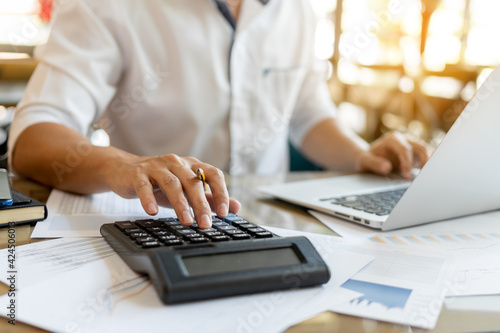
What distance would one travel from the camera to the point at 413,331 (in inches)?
15.9

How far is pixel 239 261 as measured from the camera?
1.52ft

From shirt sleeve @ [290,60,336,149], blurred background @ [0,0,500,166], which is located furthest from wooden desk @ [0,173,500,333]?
blurred background @ [0,0,500,166]

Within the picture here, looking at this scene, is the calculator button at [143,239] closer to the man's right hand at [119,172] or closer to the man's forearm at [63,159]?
the man's right hand at [119,172]

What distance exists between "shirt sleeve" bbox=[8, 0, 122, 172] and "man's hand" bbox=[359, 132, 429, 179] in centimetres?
58

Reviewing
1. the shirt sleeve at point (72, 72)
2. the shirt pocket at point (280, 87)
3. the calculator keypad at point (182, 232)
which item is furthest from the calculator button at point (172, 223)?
the shirt pocket at point (280, 87)

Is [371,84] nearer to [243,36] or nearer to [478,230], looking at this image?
[243,36]

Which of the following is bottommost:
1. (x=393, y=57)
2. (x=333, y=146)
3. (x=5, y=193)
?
(x=393, y=57)

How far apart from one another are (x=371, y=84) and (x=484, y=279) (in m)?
5.55

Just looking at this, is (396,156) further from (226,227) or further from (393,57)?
(393,57)

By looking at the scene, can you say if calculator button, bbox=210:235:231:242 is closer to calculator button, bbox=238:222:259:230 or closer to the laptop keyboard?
calculator button, bbox=238:222:259:230

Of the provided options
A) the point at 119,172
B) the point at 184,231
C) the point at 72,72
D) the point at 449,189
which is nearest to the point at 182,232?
the point at 184,231

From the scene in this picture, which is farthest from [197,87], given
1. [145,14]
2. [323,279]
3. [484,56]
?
[484,56]

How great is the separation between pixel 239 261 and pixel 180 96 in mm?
804

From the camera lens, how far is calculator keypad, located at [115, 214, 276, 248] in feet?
1.65
